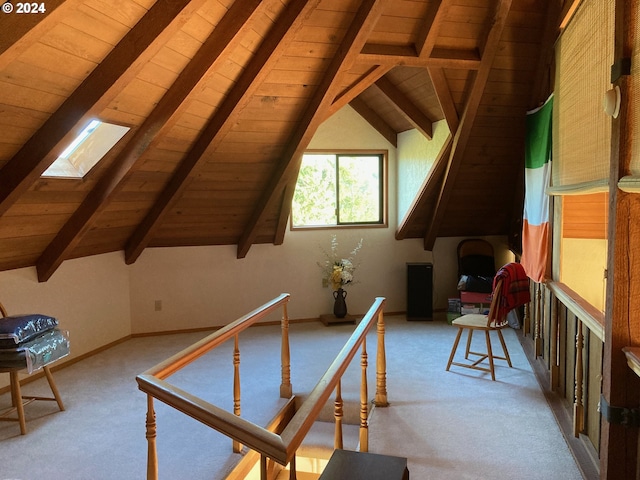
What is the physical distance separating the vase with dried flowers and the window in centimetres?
32

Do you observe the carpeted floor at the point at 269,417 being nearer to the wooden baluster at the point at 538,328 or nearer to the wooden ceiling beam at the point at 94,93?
the wooden baluster at the point at 538,328

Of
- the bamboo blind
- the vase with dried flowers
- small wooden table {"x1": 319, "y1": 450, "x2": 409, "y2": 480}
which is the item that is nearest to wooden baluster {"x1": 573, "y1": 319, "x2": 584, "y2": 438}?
the bamboo blind

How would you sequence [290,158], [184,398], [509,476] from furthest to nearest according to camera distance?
[290,158] < [509,476] < [184,398]

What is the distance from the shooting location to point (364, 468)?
184 cm

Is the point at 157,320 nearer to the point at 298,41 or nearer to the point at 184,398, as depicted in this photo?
the point at 298,41

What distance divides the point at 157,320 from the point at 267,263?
1418 mm

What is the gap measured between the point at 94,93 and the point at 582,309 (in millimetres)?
2935

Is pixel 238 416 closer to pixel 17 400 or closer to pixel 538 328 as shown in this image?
pixel 17 400

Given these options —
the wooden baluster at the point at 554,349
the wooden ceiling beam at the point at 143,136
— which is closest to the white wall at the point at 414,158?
the wooden baluster at the point at 554,349

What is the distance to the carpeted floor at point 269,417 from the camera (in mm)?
2982

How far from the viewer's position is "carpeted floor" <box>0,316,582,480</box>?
9.78 ft

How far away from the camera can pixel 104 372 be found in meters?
4.68

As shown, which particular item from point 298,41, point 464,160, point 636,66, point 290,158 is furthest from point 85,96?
point 464,160

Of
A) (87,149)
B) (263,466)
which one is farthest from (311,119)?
(263,466)
